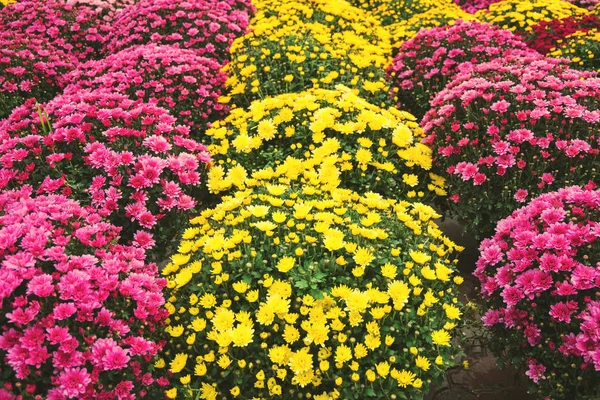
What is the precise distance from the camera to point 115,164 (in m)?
3.35

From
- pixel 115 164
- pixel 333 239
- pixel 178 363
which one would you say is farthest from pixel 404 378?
pixel 115 164

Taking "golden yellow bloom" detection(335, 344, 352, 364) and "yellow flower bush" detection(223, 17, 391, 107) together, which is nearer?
"golden yellow bloom" detection(335, 344, 352, 364)

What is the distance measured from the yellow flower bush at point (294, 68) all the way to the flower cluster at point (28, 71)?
2.14 metres

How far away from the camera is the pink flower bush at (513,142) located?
11.8ft

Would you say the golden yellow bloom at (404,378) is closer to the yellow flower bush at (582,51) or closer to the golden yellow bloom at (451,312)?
the golden yellow bloom at (451,312)

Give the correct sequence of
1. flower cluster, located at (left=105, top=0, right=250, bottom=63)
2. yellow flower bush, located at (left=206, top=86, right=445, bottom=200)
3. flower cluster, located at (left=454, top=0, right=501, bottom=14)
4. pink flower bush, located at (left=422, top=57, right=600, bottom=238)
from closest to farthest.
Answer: pink flower bush, located at (left=422, top=57, right=600, bottom=238)
yellow flower bush, located at (left=206, top=86, right=445, bottom=200)
flower cluster, located at (left=105, top=0, right=250, bottom=63)
flower cluster, located at (left=454, top=0, right=501, bottom=14)

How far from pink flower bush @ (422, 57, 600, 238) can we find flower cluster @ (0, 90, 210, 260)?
82.1 inches

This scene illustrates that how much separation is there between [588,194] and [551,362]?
106cm

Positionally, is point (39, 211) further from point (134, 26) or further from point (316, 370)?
point (134, 26)

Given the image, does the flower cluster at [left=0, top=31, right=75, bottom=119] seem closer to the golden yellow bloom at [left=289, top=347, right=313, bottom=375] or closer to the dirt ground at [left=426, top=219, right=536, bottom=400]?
the golden yellow bloom at [left=289, top=347, right=313, bottom=375]

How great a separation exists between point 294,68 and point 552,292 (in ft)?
11.9

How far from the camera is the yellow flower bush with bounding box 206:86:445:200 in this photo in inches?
154

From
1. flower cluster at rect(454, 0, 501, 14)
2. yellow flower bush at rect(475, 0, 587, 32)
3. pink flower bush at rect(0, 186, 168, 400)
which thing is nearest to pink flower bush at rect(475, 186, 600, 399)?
pink flower bush at rect(0, 186, 168, 400)

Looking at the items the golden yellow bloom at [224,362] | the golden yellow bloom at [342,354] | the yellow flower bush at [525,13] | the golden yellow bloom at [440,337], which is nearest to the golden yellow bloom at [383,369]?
the golden yellow bloom at [342,354]
